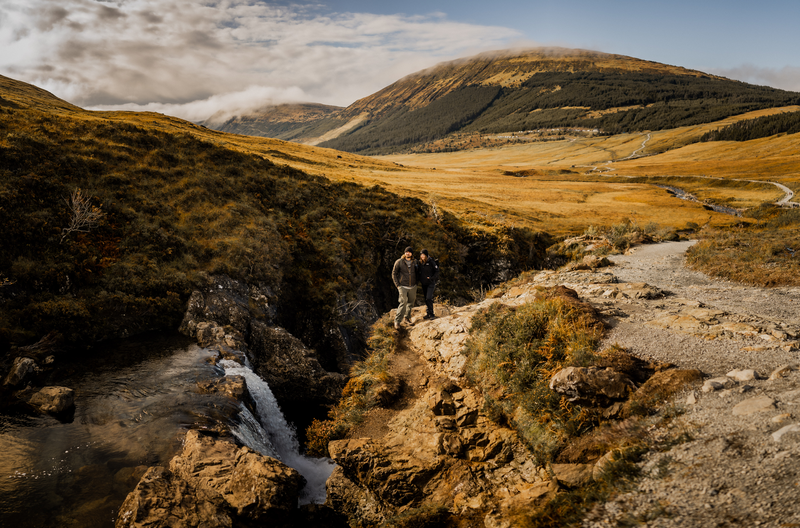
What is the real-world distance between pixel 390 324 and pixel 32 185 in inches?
754

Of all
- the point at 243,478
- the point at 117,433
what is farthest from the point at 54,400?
the point at 243,478

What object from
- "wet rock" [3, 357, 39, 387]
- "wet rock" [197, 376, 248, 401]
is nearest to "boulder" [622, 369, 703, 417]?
"wet rock" [197, 376, 248, 401]

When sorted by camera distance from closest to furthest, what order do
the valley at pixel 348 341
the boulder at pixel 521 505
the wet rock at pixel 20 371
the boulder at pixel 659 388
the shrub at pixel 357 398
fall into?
the boulder at pixel 521 505 → the boulder at pixel 659 388 → the valley at pixel 348 341 → the shrub at pixel 357 398 → the wet rock at pixel 20 371

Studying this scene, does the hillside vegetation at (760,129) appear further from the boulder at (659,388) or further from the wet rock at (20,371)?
the wet rock at (20,371)

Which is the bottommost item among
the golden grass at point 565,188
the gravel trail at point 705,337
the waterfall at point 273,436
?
the waterfall at point 273,436

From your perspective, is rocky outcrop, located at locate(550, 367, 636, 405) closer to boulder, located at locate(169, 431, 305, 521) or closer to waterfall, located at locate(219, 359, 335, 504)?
boulder, located at locate(169, 431, 305, 521)

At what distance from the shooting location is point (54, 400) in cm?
1195

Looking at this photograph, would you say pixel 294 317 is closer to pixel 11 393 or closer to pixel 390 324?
pixel 390 324

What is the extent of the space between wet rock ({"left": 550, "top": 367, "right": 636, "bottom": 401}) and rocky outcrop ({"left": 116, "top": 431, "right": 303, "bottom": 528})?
730 centimetres

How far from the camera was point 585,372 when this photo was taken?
8.46 metres

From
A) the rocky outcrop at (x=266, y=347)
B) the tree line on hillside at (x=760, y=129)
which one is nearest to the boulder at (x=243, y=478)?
the rocky outcrop at (x=266, y=347)

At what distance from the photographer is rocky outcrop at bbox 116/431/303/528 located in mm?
8503

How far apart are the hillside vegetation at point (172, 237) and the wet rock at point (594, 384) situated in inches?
616

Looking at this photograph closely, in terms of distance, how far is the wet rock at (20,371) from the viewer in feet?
41.4
